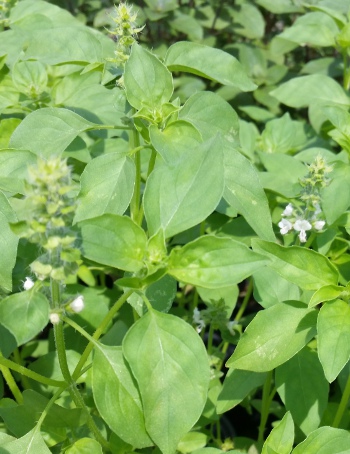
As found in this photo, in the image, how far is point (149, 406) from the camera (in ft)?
3.44

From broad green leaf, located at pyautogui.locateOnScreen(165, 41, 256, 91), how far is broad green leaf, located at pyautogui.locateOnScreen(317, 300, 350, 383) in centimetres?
65

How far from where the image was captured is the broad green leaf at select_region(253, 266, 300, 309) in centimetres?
149

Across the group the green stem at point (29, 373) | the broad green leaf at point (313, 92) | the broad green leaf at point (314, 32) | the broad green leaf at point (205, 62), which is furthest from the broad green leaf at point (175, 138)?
the broad green leaf at point (314, 32)

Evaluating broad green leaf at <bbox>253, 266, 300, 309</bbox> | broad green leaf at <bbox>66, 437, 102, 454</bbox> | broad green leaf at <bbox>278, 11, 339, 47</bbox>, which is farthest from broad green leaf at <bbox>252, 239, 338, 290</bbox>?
broad green leaf at <bbox>278, 11, 339, 47</bbox>

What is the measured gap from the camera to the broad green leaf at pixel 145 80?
137 centimetres

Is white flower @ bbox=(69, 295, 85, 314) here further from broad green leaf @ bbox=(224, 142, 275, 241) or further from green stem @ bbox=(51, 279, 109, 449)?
broad green leaf @ bbox=(224, 142, 275, 241)

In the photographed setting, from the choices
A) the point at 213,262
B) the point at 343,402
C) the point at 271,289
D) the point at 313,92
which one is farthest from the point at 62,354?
the point at 313,92

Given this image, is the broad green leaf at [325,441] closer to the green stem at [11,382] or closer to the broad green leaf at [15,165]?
the green stem at [11,382]

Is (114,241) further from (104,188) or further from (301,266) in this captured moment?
(301,266)

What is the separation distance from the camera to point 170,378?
1.05m

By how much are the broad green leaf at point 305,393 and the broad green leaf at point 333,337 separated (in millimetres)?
234

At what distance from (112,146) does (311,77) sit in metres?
0.90

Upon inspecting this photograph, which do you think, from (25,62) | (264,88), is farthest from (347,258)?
(264,88)

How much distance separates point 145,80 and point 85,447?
836mm
